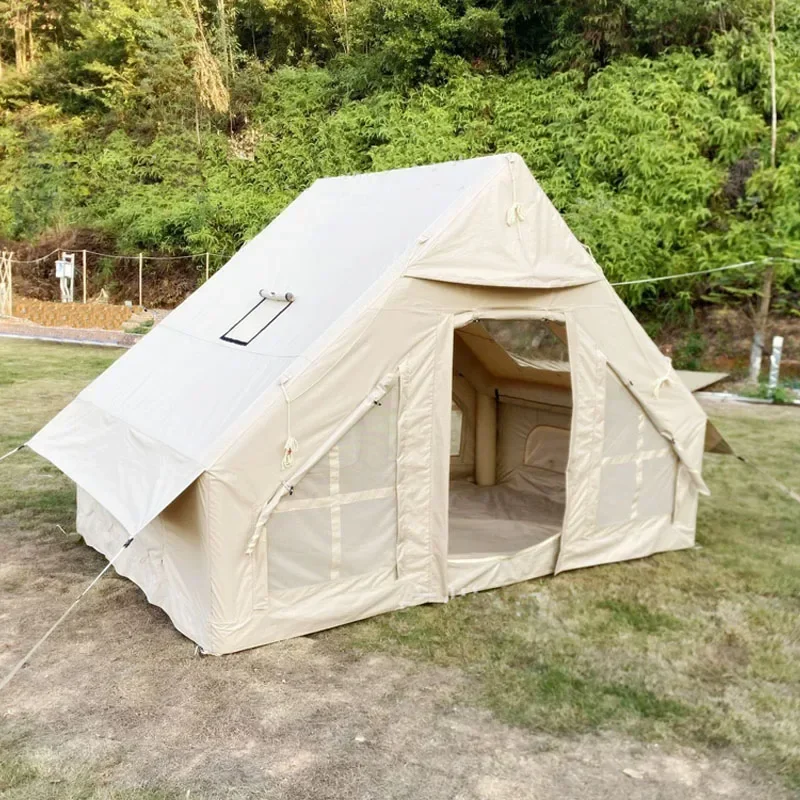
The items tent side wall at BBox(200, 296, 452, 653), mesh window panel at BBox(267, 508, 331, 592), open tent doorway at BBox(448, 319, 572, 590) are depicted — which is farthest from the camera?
open tent doorway at BBox(448, 319, 572, 590)

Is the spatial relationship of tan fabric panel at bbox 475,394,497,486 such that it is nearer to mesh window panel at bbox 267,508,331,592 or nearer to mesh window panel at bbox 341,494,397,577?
mesh window panel at bbox 341,494,397,577

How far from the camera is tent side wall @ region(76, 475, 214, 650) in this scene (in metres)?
3.45

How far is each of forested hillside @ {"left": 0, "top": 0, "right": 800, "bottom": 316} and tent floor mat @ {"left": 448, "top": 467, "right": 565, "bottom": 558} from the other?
22.1 ft

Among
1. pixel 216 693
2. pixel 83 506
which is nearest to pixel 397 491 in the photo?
pixel 216 693

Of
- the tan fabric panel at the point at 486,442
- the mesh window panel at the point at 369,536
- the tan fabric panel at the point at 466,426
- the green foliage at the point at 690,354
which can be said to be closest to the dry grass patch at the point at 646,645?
the mesh window panel at the point at 369,536


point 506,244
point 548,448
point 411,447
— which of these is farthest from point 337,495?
point 548,448

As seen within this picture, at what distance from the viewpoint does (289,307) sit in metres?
4.12

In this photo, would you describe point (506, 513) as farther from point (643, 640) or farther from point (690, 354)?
point (690, 354)

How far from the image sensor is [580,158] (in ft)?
45.1

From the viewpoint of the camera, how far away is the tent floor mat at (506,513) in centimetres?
477

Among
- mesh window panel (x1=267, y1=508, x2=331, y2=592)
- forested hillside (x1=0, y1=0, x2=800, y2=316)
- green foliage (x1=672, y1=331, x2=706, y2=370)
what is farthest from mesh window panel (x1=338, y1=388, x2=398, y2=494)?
green foliage (x1=672, y1=331, x2=706, y2=370)

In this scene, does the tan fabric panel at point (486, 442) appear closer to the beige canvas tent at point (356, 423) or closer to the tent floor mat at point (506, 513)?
the tent floor mat at point (506, 513)

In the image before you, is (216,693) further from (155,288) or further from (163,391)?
(155,288)

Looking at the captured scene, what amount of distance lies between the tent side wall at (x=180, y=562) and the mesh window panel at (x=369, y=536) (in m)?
0.63
